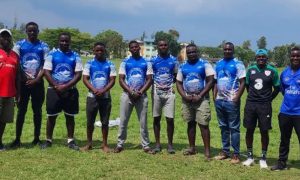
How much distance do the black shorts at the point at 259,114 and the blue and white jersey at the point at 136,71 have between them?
7.11 ft

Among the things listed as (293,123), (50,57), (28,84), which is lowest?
(293,123)

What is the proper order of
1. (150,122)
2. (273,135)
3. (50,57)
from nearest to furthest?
(50,57), (273,135), (150,122)

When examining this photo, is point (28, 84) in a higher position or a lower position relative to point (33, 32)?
lower

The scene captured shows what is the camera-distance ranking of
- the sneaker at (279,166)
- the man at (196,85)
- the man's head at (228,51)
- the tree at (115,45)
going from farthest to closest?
the tree at (115,45), the man at (196,85), the man's head at (228,51), the sneaker at (279,166)

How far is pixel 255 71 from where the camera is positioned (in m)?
8.49

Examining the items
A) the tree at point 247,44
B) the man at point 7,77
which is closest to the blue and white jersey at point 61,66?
the man at point 7,77

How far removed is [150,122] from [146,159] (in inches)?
231

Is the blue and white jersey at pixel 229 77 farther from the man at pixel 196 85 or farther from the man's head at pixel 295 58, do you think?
the man's head at pixel 295 58

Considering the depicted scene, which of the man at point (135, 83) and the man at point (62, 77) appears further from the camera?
the man at point (135, 83)

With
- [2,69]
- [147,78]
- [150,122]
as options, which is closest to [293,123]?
[147,78]

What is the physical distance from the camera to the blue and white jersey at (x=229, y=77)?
28.0ft

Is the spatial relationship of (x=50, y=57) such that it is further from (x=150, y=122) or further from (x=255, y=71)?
(x=150, y=122)

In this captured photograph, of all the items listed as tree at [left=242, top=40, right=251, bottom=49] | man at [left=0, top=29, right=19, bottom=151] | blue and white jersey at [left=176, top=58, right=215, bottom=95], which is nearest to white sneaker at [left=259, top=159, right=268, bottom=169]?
blue and white jersey at [left=176, top=58, right=215, bottom=95]

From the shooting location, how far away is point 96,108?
917cm
